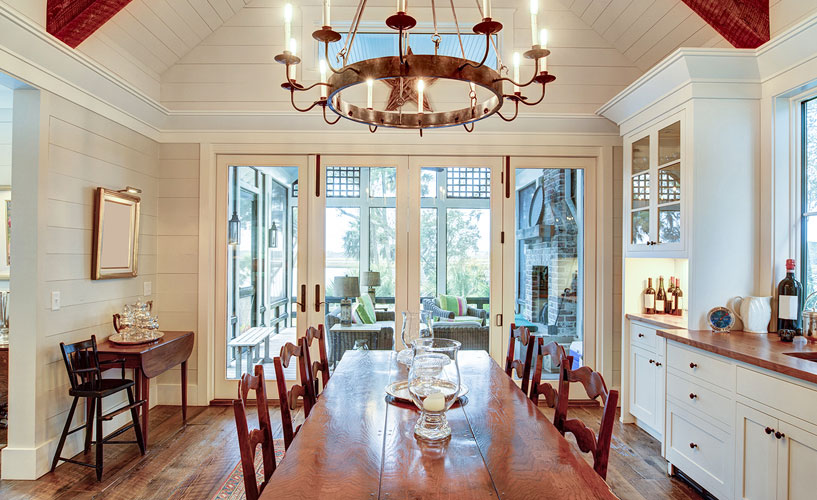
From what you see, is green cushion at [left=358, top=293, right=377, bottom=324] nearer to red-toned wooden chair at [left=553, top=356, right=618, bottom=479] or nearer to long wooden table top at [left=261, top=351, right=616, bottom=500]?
long wooden table top at [left=261, top=351, right=616, bottom=500]

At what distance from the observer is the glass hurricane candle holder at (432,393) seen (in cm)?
158

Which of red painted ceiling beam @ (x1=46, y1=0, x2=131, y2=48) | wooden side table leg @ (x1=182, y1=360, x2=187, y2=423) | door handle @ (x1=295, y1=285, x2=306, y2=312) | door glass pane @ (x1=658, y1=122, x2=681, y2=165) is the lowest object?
wooden side table leg @ (x1=182, y1=360, x2=187, y2=423)

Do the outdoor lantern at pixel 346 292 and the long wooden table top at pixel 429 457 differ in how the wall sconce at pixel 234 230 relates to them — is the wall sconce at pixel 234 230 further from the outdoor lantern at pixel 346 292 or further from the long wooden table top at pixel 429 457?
the long wooden table top at pixel 429 457

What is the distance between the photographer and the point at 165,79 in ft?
13.2

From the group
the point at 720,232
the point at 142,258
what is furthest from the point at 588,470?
the point at 142,258

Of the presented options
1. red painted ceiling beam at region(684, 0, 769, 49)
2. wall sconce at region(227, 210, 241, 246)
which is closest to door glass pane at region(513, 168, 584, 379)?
red painted ceiling beam at region(684, 0, 769, 49)

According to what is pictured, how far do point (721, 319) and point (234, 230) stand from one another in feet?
12.5

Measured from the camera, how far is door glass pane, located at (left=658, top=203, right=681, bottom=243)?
119 inches

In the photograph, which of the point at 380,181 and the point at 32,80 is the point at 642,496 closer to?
the point at 380,181

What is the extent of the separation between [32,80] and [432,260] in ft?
9.96

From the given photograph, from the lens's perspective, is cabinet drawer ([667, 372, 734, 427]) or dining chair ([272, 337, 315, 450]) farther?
cabinet drawer ([667, 372, 734, 427])

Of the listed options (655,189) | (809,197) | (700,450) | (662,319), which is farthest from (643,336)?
(809,197)

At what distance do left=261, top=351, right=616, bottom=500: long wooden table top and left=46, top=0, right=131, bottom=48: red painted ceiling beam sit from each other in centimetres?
272

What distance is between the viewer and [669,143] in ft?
10.3
